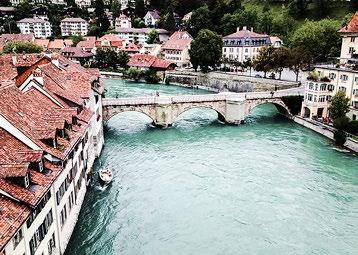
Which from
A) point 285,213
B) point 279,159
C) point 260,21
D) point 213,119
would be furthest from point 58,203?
point 260,21

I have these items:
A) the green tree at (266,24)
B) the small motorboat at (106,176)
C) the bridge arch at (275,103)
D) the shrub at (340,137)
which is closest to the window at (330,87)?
the bridge arch at (275,103)

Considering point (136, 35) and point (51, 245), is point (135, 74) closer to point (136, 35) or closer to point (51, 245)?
point (136, 35)

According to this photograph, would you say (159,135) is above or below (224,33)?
below

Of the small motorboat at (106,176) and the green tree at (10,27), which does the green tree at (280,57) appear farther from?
the green tree at (10,27)

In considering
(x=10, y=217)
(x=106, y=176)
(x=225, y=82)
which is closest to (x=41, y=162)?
(x=10, y=217)

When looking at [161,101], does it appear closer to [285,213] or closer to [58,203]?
[285,213]

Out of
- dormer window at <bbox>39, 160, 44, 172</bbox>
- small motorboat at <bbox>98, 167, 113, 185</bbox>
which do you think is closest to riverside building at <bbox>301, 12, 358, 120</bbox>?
small motorboat at <bbox>98, 167, 113, 185</bbox>
